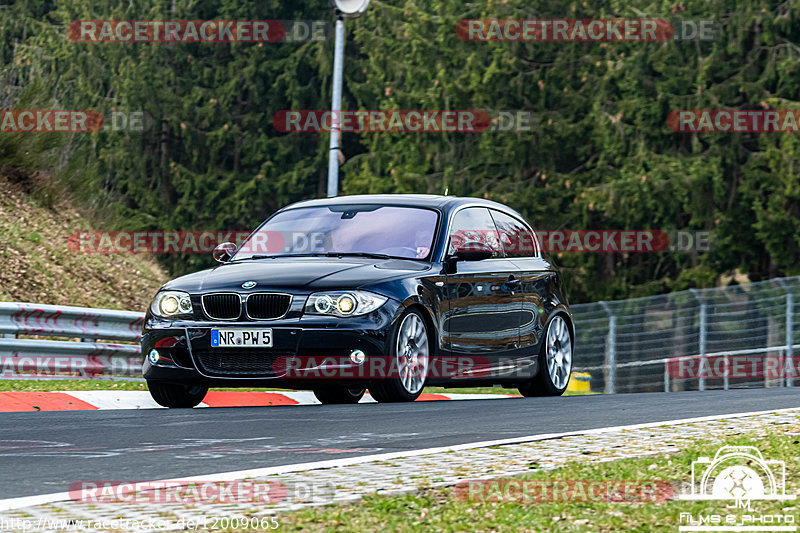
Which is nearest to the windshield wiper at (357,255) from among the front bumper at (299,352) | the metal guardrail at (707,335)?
the front bumper at (299,352)

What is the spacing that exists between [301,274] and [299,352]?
0.64 metres

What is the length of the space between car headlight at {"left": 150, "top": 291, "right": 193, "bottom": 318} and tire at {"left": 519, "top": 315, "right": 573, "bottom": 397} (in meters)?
3.59

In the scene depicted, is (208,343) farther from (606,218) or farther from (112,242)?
(606,218)

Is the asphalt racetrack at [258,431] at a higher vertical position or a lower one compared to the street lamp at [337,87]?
lower

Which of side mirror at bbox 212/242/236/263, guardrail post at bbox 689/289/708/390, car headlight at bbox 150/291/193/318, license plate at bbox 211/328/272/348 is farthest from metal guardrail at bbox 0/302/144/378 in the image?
guardrail post at bbox 689/289/708/390

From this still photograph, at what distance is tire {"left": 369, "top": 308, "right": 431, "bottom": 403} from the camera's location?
10.6 metres

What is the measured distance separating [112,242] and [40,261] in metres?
2.47

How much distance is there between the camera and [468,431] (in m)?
8.38

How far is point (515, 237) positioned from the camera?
13125 mm

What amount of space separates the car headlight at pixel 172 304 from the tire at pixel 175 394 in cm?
58

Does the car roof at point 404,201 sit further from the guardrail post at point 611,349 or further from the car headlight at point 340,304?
the guardrail post at point 611,349

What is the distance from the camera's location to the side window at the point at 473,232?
11844mm

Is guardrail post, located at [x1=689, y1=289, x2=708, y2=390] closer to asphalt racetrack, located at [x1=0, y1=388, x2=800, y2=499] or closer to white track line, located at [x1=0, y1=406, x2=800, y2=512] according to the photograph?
asphalt racetrack, located at [x1=0, y1=388, x2=800, y2=499]

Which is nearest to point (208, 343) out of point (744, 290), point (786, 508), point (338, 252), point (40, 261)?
point (338, 252)
